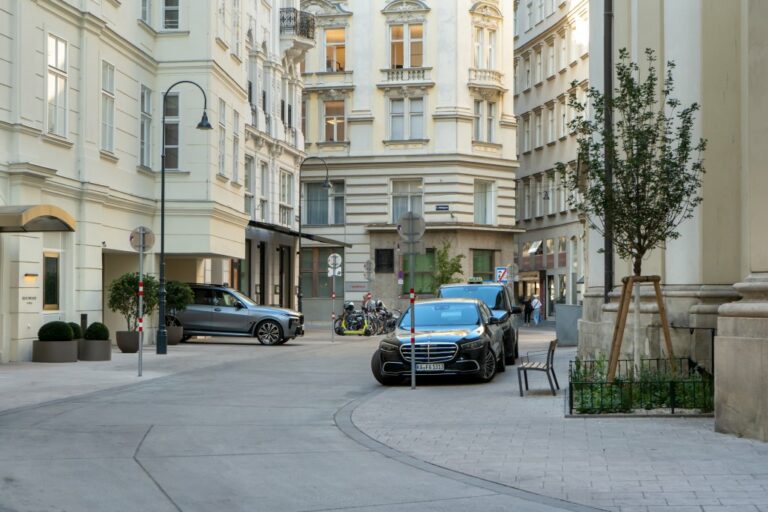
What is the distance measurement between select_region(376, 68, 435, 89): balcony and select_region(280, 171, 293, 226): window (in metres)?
14.0

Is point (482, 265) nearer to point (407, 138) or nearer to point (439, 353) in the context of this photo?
point (407, 138)

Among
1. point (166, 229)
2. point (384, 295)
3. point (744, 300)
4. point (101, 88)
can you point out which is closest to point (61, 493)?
point (744, 300)

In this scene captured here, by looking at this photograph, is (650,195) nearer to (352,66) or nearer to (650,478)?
(650,478)

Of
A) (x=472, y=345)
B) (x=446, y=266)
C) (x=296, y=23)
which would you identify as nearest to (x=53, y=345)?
(x=472, y=345)

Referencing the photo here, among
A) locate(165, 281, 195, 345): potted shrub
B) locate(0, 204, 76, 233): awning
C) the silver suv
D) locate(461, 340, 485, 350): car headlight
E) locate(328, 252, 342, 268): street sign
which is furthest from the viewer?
locate(328, 252, 342, 268): street sign

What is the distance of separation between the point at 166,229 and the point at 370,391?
56.1 ft

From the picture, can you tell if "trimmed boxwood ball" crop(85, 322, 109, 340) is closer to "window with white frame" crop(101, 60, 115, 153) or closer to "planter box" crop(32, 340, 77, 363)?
"planter box" crop(32, 340, 77, 363)

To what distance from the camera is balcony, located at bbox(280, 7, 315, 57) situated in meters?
53.0

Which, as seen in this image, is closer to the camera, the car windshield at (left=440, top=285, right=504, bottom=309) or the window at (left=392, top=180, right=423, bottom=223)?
the car windshield at (left=440, top=285, right=504, bottom=309)

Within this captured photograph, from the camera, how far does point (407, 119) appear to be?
67.6 metres

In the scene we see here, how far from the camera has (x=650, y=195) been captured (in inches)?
647

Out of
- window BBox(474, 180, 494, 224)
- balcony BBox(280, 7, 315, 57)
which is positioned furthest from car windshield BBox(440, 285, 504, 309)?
window BBox(474, 180, 494, 224)

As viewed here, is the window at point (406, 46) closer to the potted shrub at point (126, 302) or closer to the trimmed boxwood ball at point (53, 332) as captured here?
the potted shrub at point (126, 302)

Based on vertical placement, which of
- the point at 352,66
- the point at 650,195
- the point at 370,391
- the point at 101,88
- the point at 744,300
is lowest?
the point at 370,391
